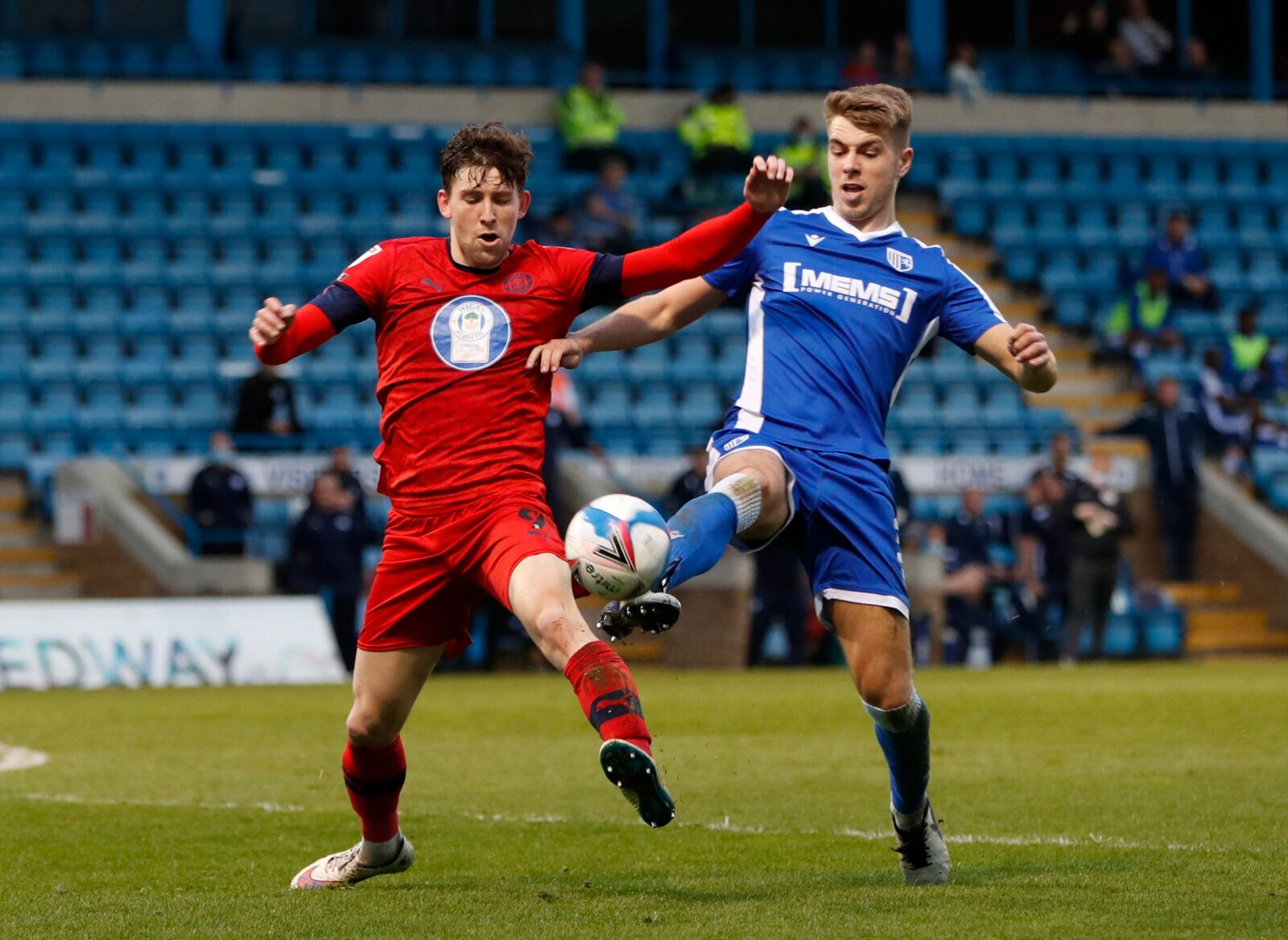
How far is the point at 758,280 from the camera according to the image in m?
6.83

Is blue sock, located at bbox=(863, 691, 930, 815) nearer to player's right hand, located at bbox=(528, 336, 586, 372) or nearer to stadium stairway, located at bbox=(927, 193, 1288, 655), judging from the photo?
player's right hand, located at bbox=(528, 336, 586, 372)

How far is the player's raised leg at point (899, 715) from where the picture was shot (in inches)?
250

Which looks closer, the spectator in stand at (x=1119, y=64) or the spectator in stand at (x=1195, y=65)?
the spectator in stand at (x=1119, y=64)

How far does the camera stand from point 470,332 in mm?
6344

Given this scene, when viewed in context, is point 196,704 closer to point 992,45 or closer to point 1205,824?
point 1205,824

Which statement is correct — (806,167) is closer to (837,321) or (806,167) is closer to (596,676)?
(837,321)

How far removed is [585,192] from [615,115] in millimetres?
1903

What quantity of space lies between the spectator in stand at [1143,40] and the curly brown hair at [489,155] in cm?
2398

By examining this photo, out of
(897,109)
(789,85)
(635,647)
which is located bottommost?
(635,647)

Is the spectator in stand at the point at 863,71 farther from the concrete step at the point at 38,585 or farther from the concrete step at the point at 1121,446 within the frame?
the concrete step at the point at 38,585

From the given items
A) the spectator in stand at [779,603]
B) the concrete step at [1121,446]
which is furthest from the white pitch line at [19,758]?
the concrete step at [1121,446]

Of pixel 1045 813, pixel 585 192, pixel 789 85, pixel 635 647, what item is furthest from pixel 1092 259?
pixel 1045 813

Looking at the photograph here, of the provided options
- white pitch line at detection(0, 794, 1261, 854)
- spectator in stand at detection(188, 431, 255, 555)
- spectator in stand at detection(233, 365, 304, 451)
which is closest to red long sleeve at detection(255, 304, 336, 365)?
white pitch line at detection(0, 794, 1261, 854)

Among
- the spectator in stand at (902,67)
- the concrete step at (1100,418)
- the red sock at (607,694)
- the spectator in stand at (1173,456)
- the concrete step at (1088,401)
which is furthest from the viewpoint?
the spectator in stand at (902,67)
